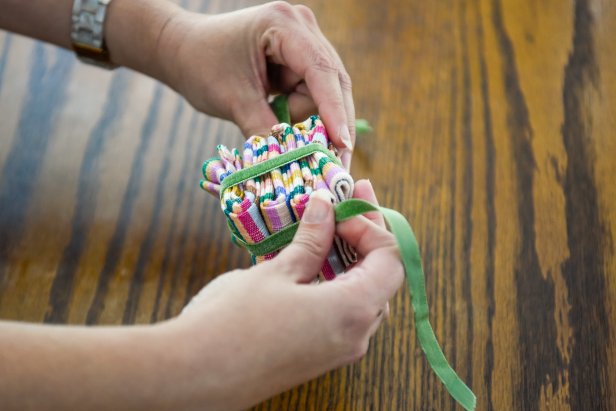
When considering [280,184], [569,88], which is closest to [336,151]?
[280,184]

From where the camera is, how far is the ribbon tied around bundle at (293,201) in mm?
578

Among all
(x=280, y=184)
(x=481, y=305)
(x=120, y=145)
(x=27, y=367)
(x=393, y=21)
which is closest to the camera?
(x=27, y=367)

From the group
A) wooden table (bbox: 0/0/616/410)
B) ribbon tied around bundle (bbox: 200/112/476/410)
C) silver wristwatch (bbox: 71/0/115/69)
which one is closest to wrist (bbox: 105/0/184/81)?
silver wristwatch (bbox: 71/0/115/69)

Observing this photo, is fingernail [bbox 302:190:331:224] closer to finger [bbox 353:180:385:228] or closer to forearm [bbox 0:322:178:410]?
finger [bbox 353:180:385:228]

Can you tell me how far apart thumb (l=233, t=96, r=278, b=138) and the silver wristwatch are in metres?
0.25

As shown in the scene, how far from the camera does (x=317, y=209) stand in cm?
56

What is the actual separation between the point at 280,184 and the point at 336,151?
4.8 inches

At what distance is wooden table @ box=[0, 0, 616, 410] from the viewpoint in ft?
2.40

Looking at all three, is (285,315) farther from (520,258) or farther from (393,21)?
(393,21)

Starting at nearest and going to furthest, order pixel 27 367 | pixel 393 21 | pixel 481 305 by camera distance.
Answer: pixel 27 367 → pixel 481 305 → pixel 393 21

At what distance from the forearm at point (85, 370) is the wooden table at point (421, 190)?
0.27 meters

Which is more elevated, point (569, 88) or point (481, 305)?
point (569, 88)

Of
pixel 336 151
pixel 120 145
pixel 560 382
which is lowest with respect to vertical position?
pixel 560 382

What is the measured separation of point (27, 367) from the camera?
46 cm
